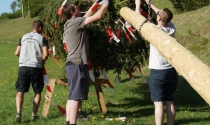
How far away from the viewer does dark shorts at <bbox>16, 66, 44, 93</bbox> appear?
7988 mm

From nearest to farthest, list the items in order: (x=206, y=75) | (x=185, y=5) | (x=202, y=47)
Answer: (x=206, y=75), (x=202, y=47), (x=185, y=5)

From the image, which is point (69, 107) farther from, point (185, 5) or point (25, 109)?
point (185, 5)

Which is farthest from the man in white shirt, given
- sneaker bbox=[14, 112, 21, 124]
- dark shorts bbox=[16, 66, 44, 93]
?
sneaker bbox=[14, 112, 21, 124]

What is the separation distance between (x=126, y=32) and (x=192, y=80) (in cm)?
463

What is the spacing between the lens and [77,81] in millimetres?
6379

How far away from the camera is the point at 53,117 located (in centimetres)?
857

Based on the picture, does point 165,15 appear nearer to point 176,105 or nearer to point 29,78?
point 29,78

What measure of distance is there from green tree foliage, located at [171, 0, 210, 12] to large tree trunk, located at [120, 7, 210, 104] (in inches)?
821

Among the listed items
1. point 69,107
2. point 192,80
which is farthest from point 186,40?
point 192,80

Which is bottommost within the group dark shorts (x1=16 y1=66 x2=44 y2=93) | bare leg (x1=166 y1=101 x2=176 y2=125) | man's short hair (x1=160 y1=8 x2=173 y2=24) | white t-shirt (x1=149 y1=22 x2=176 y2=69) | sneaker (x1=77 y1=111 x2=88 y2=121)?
sneaker (x1=77 y1=111 x2=88 y2=121)

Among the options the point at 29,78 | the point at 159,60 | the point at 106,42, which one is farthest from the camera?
the point at 106,42

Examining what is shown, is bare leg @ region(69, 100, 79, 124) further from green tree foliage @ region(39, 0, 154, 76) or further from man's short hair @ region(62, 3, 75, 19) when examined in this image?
green tree foliage @ region(39, 0, 154, 76)

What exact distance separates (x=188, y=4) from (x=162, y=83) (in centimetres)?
2157

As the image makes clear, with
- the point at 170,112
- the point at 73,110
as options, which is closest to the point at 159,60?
the point at 170,112
